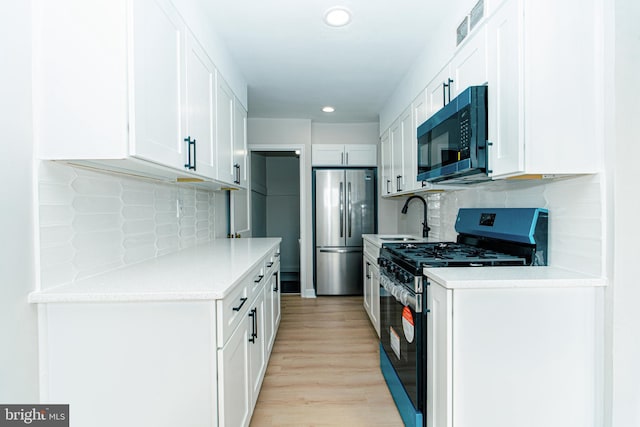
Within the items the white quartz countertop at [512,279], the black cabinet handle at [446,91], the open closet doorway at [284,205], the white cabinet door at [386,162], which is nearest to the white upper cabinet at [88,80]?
the white quartz countertop at [512,279]

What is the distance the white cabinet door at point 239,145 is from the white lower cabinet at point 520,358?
2.04m

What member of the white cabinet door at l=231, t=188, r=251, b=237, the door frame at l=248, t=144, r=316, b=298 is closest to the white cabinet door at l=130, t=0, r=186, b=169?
the white cabinet door at l=231, t=188, r=251, b=237

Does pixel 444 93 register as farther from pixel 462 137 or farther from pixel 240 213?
pixel 240 213

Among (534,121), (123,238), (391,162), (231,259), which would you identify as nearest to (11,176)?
(123,238)

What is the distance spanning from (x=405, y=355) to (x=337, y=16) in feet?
6.83

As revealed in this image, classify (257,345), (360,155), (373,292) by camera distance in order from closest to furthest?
(257,345)
(373,292)
(360,155)

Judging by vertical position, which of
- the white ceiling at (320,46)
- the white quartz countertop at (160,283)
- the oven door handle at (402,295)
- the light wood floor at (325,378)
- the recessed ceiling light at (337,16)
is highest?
the white ceiling at (320,46)

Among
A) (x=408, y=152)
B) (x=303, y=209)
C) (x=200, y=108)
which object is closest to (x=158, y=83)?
(x=200, y=108)

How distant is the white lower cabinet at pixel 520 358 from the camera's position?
136 cm

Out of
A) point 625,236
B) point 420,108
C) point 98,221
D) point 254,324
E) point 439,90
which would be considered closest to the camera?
point 625,236

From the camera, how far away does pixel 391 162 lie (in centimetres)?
359

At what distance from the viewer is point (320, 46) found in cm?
249

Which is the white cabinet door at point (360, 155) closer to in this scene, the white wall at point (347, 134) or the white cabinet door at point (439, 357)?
the white wall at point (347, 134)

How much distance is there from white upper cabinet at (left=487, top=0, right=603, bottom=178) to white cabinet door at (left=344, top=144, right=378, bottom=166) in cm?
310
